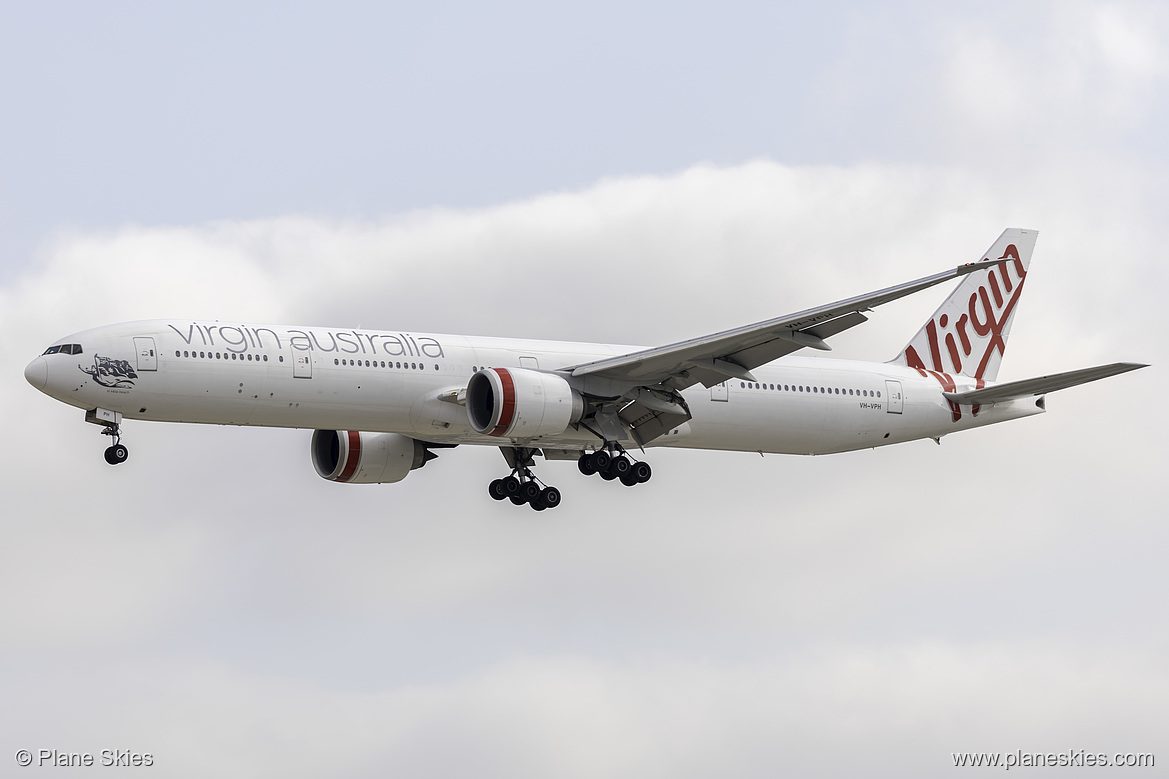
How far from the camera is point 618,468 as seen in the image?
43812 millimetres

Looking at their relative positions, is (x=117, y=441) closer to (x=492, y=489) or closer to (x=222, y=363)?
(x=222, y=363)

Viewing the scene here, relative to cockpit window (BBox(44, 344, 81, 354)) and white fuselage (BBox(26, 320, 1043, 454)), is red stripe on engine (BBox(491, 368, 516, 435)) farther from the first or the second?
cockpit window (BBox(44, 344, 81, 354))

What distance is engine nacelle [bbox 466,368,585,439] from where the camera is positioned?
39969mm

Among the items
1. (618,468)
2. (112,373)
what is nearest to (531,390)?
(618,468)

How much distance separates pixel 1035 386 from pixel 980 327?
636 cm

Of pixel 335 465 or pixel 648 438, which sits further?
pixel 335 465

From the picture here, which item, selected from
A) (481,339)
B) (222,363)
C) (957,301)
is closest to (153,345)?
(222,363)

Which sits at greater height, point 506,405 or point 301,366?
point 301,366

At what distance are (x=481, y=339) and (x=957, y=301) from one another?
56.5 feet

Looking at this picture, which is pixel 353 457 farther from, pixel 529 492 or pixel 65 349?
pixel 65 349

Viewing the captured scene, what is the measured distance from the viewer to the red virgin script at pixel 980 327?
50.3 meters

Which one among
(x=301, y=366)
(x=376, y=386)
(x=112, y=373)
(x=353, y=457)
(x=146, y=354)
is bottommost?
(x=376, y=386)

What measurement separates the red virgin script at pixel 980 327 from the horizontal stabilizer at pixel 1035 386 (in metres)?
0.91

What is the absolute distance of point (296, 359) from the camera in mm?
39844
